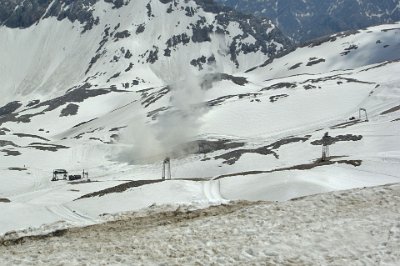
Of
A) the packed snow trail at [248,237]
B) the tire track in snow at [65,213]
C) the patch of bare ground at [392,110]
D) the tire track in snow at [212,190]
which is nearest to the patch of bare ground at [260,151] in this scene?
the patch of bare ground at [392,110]

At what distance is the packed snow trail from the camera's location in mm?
17156

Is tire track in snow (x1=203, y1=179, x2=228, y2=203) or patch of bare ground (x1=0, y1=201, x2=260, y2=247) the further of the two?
tire track in snow (x1=203, y1=179, x2=228, y2=203)

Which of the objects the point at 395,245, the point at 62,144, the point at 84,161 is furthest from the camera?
the point at 62,144

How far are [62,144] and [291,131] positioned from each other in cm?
7734

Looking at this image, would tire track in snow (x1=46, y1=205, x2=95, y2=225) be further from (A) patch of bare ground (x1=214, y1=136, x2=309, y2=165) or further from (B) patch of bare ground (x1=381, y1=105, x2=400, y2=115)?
(B) patch of bare ground (x1=381, y1=105, x2=400, y2=115)

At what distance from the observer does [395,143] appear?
123 meters

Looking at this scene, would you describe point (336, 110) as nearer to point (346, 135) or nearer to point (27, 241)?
point (346, 135)

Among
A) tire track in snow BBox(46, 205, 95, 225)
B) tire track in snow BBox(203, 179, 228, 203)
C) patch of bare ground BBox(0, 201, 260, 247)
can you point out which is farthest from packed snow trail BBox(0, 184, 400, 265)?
tire track in snow BBox(203, 179, 228, 203)

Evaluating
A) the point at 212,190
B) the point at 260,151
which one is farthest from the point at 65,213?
the point at 260,151

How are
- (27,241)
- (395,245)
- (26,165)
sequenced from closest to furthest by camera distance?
(395,245) → (27,241) → (26,165)

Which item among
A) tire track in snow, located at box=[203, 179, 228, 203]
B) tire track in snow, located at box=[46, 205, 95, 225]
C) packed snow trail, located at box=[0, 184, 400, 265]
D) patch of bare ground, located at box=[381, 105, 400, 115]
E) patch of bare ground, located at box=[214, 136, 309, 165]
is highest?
patch of bare ground, located at box=[381, 105, 400, 115]

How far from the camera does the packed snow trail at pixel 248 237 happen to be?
1716 centimetres

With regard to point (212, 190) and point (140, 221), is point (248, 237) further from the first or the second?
point (212, 190)

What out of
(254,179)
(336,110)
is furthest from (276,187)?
(336,110)
